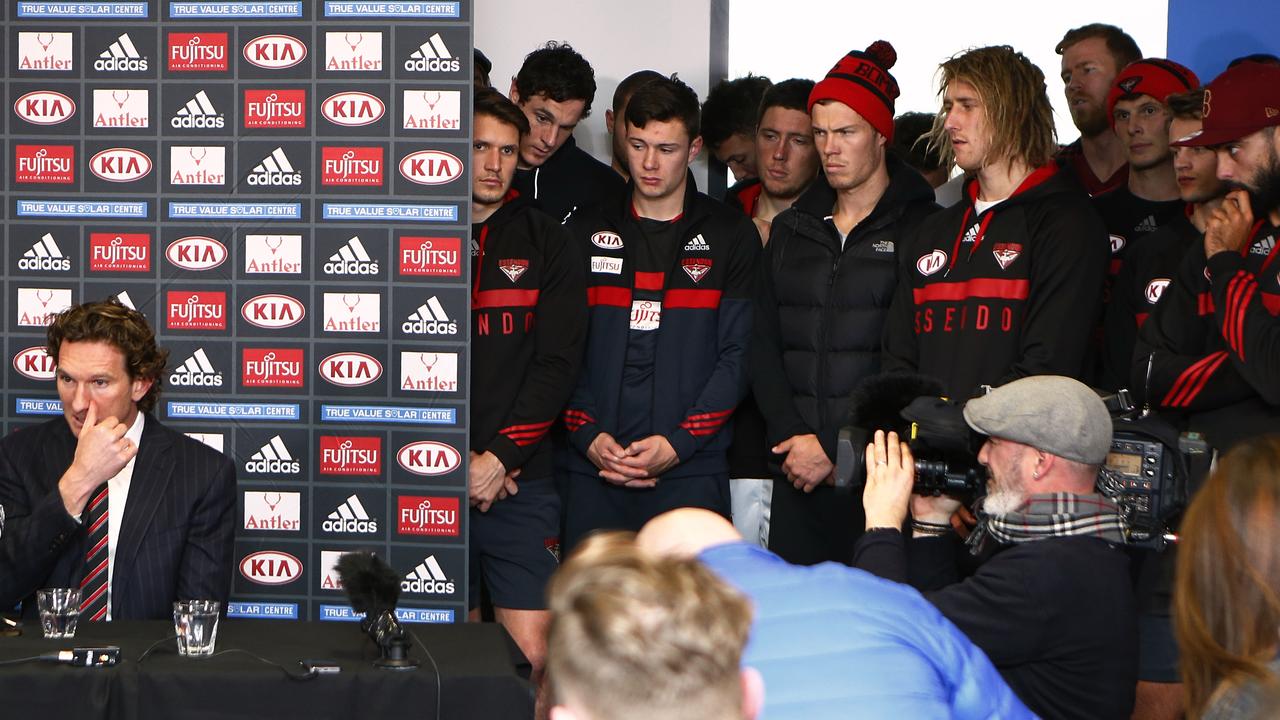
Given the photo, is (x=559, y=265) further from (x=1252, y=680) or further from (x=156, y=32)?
(x=1252, y=680)

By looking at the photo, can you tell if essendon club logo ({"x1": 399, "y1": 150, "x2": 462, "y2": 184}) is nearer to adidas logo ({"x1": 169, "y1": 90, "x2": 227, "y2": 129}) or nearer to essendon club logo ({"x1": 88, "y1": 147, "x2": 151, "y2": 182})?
adidas logo ({"x1": 169, "y1": 90, "x2": 227, "y2": 129})

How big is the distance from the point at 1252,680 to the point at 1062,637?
0.72m

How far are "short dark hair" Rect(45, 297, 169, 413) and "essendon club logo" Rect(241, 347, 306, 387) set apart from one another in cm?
50

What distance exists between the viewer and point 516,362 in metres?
3.87

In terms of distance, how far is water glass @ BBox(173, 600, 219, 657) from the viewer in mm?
2383

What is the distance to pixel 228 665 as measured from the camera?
7.69ft

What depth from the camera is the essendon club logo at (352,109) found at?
11.9 ft

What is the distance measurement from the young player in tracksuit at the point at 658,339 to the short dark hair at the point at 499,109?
0.35 meters

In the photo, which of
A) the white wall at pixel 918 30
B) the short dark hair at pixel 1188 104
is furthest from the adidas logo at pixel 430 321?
the white wall at pixel 918 30

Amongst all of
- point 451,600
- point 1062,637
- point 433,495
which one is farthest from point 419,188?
point 1062,637

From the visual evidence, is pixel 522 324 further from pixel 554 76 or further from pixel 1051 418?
pixel 1051 418

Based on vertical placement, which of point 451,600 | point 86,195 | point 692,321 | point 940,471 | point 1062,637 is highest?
point 86,195

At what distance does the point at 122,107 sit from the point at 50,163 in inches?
9.8

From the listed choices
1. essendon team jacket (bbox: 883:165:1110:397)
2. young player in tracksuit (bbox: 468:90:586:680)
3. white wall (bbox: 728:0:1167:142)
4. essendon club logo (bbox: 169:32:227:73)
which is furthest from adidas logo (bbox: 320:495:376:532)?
white wall (bbox: 728:0:1167:142)
